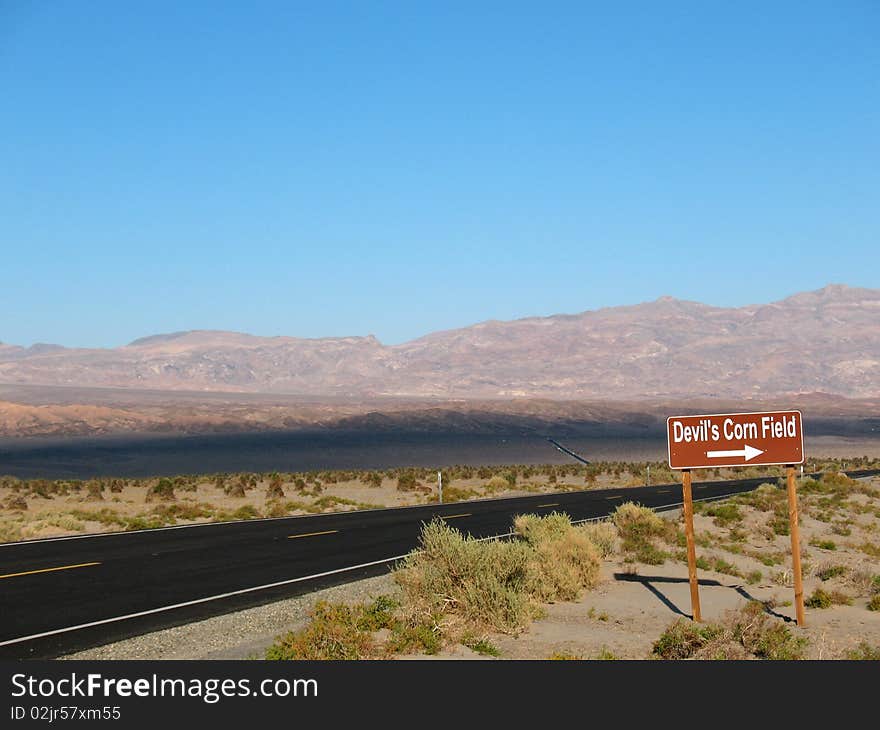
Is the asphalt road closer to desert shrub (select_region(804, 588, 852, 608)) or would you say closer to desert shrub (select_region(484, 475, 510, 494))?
desert shrub (select_region(804, 588, 852, 608))

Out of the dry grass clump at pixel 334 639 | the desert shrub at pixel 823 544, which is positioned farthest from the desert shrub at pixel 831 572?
the dry grass clump at pixel 334 639

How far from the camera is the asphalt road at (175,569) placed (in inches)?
483

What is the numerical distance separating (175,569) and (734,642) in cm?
1055

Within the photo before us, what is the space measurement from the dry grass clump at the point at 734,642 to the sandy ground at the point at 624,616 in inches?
12.6

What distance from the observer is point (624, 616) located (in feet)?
42.2

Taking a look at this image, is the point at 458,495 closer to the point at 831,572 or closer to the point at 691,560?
the point at 831,572

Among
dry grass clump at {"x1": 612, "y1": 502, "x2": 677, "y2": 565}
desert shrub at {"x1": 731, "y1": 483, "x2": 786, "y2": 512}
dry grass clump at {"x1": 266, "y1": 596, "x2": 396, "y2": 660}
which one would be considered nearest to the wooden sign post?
dry grass clump at {"x1": 266, "y1": 596, "x2": 396, "y2": 660}

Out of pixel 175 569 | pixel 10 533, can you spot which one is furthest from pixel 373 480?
pixel 175 569
